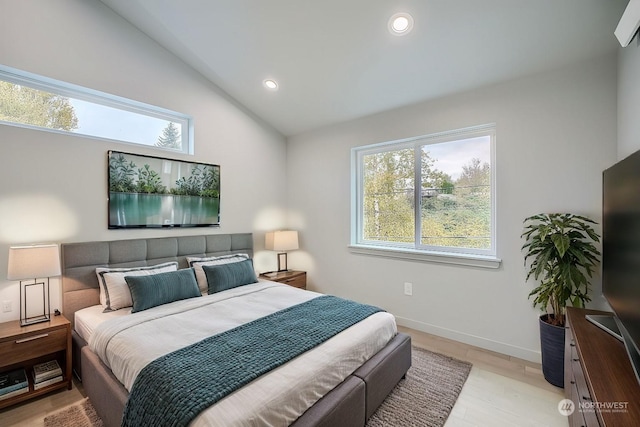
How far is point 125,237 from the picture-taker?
2.92m

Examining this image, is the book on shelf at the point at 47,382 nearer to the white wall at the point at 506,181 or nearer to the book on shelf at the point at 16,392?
the book on shelf at the point at 16,392

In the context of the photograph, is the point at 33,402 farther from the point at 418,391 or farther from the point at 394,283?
the point at 394,283

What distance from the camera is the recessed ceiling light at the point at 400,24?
2.31 m

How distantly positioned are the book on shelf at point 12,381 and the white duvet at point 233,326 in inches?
23.1

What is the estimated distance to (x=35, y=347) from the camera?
211 centimetres

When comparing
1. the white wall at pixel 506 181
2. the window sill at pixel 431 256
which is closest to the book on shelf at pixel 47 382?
the white wall at pixel 506 181

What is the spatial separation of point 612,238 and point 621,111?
1.13 metres

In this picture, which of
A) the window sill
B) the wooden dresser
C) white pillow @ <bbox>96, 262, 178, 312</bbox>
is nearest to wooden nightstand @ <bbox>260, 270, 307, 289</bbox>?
the window sill

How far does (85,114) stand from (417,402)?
3.78m

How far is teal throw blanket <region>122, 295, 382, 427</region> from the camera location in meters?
1.30

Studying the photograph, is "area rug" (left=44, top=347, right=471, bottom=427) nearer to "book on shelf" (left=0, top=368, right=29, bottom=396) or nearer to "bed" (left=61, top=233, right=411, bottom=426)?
"bed" (left=61, top=233, right=411, bottom=426)

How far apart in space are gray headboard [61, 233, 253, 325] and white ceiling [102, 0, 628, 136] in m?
2.01

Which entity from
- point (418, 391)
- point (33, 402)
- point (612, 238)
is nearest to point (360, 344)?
point (418, 391)

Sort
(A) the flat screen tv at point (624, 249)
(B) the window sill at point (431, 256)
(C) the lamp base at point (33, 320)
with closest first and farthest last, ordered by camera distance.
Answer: (A) the flat screen tv at point (624, 249)
(C) the lamp base at point (33, 320)
(B) the window sill at point (431, 256)
